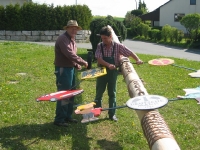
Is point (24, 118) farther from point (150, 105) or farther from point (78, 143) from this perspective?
point (150, 105)

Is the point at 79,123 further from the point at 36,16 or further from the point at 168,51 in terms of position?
the point at 168,51

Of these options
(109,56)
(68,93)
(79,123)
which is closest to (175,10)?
(109,56)

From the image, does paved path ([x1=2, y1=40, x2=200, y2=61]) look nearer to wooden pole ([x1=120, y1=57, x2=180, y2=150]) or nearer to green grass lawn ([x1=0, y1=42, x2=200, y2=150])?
green grass lawn ([x1=0, y1=42, x2=200, y2=150])

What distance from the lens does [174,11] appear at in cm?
4247

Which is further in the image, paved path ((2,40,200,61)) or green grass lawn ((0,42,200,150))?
paved path ((2,40,200,61))

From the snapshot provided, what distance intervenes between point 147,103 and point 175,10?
40833mm

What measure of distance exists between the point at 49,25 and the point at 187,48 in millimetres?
11928

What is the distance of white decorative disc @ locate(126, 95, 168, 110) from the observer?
3.65 m

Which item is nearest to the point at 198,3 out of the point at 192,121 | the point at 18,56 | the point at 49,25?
the point at 49,25

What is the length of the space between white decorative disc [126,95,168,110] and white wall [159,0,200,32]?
38624mm

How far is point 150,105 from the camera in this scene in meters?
3.72

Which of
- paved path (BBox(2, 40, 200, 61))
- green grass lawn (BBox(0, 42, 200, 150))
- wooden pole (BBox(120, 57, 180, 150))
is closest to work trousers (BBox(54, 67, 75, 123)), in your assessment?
green grass lawn (BBox(0, 42, 200, 150))

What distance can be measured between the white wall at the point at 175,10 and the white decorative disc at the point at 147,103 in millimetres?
38624

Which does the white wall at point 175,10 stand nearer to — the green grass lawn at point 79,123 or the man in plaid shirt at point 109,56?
the green grass lawn at point 79,123
